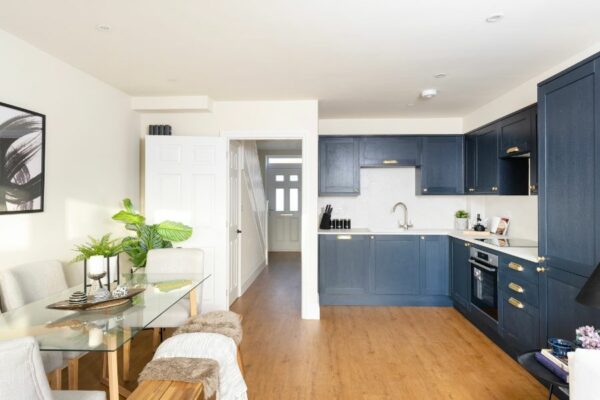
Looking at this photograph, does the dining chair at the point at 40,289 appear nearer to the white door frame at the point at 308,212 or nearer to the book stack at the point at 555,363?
the white door frame at the point at 308,212

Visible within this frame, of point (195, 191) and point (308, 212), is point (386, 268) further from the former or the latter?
point (195, 191)

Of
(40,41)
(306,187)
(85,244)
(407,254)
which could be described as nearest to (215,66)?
(40,41)

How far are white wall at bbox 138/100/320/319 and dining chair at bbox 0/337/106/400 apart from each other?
121 inches

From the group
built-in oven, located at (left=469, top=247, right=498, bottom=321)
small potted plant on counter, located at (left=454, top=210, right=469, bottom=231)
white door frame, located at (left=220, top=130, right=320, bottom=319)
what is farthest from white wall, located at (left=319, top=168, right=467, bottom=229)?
built-in oven, located at (left=469, top=247, right=498, bottom=321)

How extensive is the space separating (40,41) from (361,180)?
387cm

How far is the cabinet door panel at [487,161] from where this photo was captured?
3.85 meters

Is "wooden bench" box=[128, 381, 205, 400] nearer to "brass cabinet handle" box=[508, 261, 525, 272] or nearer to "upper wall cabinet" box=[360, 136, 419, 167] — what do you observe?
"brass cabinet handle" box=[508, 261, 525, 272]

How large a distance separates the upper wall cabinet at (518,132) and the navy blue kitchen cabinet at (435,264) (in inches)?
51.4

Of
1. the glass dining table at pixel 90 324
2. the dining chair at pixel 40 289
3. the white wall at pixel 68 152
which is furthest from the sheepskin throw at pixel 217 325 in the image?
the white wall at pixel 68 152

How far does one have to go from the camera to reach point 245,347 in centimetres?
329

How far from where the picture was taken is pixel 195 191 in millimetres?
4109

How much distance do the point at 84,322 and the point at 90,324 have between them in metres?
0.05

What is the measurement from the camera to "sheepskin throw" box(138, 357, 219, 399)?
1.71 meters

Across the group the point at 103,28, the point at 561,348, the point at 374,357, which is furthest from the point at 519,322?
the point at 103,28
